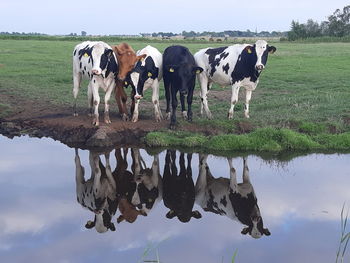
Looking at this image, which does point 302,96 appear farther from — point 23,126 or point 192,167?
point 23,126

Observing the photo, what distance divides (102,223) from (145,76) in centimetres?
544

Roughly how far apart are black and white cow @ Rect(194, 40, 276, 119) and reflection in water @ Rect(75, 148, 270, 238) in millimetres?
2674

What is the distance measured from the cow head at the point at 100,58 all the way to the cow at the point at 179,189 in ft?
8.40

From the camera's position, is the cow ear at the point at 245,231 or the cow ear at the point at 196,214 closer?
the cow ear at the point at 245,231

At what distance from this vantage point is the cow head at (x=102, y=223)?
7531 millimetres

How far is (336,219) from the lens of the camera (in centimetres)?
780

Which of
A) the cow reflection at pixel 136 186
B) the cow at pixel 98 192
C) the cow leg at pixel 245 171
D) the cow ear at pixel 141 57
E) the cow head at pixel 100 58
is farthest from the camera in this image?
the cow ear at pixel 141 57

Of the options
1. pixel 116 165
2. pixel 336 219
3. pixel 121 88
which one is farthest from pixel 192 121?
pixel 336 219

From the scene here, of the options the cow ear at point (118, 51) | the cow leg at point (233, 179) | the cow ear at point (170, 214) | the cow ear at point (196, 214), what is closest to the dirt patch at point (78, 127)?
the cow ear at point (118, 51)

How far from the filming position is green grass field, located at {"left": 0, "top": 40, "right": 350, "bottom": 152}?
12766 millimetres

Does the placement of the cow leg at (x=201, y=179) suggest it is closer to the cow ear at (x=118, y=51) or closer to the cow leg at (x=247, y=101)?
the cow leg at (x=247, y=101)

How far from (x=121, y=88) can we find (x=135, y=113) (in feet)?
2.68

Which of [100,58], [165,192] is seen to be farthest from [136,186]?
[100,58]

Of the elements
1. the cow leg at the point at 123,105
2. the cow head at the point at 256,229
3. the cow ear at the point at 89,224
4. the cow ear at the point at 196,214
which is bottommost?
the cow ear at the point at 89,224
